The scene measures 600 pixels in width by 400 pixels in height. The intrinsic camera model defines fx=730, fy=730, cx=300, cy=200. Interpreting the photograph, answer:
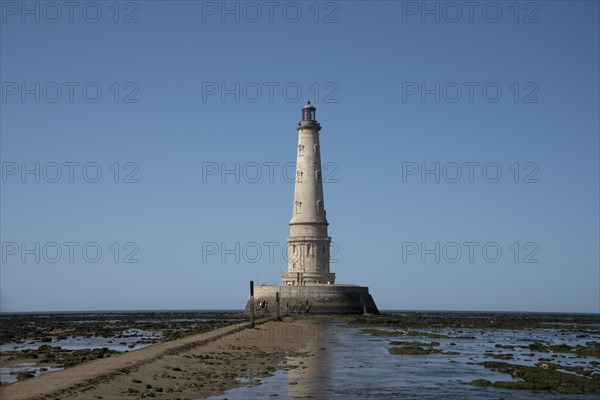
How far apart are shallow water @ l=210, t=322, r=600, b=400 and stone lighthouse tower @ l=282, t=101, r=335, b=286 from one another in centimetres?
3366

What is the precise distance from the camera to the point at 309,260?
72625 mm

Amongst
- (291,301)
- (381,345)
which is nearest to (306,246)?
(291,301)

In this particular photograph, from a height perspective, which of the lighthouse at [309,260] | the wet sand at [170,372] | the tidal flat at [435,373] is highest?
the lighthouse at [309,260]

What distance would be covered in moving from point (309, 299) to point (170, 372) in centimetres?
4590

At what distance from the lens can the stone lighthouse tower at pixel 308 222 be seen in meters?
72.3

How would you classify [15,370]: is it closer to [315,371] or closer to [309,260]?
[315,371]

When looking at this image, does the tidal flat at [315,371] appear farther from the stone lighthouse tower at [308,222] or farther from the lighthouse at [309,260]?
the stone lighthouse tower at [308,222]

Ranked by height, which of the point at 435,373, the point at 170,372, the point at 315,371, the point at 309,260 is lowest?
the point at 435,373

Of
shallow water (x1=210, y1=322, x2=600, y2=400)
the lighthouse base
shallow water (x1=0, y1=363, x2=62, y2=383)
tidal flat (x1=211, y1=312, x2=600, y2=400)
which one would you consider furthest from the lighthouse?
shallow water (x1=0, y1=363, x2=62, y2=383)

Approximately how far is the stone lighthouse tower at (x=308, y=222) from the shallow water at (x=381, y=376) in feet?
110

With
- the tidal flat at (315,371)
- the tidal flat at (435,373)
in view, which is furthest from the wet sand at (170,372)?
the tidal flat at (435,373)

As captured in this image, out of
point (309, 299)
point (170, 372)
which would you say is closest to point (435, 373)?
point (170, 372)

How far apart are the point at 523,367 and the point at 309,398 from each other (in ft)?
37.9

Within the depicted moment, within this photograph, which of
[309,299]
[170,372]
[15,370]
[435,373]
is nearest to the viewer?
[15,370]
